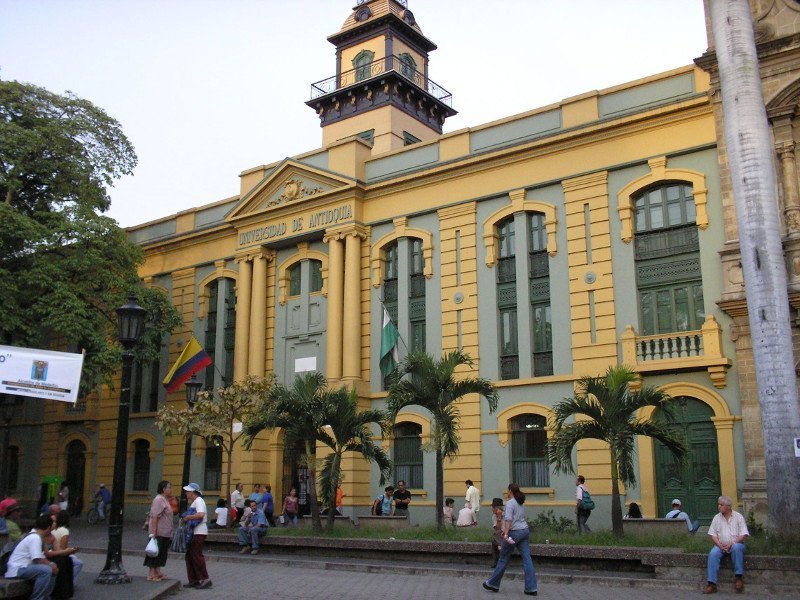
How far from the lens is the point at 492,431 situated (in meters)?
25.9

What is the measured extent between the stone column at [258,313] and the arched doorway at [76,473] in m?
10.7

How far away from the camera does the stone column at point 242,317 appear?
32156 millimetres

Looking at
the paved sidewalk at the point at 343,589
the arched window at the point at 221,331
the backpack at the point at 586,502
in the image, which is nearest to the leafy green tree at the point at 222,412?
the arched window at the point at 221,331

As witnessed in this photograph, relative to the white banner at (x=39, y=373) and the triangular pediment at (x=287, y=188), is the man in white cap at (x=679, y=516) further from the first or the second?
the triangular pediment at (x=287, y=188)

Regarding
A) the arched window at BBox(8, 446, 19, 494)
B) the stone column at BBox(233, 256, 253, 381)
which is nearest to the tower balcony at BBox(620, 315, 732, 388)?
the stone column at BBox(233, 256, 253, 381)

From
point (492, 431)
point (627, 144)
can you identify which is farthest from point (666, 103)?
point (492, 431)

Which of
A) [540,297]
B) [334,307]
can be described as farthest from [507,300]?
[334,307]

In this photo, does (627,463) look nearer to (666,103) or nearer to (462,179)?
(666,103)

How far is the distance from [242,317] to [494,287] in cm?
1086

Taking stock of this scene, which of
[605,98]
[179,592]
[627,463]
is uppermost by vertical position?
[605,98]

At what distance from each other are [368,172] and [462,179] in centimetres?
424

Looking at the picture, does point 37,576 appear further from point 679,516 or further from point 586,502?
point 679,516

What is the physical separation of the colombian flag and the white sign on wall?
3.15 meters

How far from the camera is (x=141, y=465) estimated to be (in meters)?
35.4
